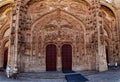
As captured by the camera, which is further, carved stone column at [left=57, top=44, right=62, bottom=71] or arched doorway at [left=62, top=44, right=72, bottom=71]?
arched doorway at [left=62, top=44, right=72, bottom=71]

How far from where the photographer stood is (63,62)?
1502 centimetres

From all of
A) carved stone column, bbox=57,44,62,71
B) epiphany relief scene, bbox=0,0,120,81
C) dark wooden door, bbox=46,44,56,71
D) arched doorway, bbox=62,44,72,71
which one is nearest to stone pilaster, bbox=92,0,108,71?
epiphany relief scene, bbox=0,0,120,81

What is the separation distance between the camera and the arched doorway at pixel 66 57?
14.9 m

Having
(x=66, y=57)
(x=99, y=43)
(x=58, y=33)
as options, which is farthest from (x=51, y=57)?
(x=99, y=43)

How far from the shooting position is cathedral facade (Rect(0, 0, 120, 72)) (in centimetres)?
1402

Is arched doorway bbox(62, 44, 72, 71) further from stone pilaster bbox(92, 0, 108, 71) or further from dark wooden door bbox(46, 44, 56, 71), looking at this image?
stone pilaster bbox(92, 0, 108, 71)

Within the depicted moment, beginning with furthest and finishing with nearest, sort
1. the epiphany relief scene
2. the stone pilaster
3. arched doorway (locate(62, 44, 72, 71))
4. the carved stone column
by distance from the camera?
arched doorway (locate(62, 44, 72, 71))
the carved stone column
the epiphany relief scene
the stone pilaster

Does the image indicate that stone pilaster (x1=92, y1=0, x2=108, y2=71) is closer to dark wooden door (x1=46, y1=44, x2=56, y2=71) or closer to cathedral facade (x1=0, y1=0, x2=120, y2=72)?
cathedral facade (x1=0, y1=0, x2=120, y2=72)

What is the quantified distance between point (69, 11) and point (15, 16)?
4.31 meters

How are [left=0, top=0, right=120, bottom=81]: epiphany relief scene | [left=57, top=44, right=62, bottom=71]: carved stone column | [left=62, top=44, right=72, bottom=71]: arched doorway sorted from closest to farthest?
[left=0, top=0, right=120, bottom=81]: epiphany relief scene < [left=57, top=44, right=62, bottom=71]: carved stone column < [left=62, top=44, right=72, bottom=71]: arched doorway

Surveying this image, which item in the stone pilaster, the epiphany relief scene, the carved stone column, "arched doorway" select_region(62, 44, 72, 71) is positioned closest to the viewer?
the stone pilaster

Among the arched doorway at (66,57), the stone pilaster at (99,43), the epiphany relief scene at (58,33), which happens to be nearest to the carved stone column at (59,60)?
the epiphany relief scene at (58,33)

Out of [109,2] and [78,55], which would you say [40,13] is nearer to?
[78,55]

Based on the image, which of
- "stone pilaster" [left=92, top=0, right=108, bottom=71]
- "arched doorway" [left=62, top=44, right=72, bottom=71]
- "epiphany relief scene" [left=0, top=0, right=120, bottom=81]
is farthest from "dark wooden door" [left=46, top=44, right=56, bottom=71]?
"stone pilaster" [left=92, top=0, right=108, bottom=71]
